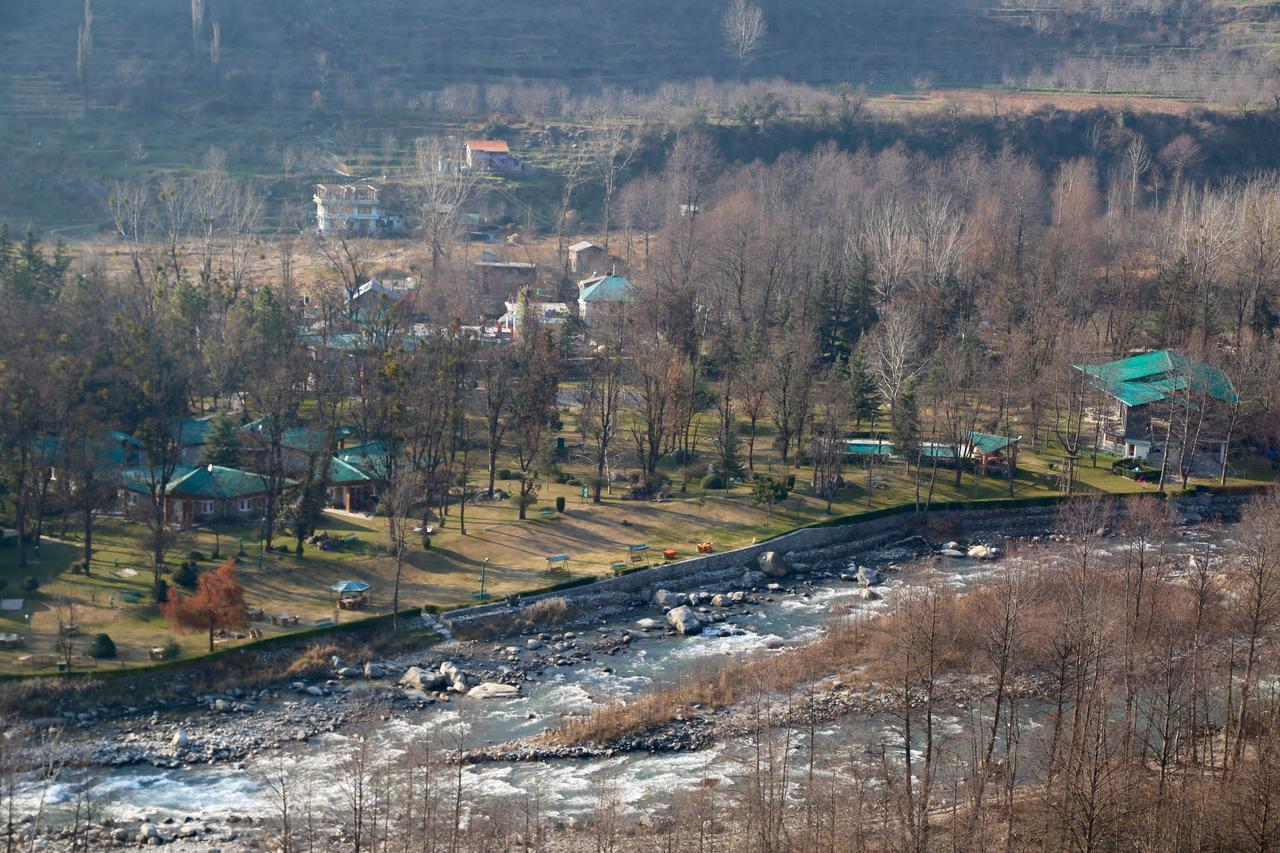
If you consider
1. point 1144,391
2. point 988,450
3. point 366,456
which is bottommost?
point 988,450

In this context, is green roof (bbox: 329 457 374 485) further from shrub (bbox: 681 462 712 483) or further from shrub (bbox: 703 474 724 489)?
shrub (bbox: 703 474 724 489)

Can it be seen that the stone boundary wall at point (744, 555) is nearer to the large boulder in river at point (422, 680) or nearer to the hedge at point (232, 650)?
the hedge at point (232, 650)

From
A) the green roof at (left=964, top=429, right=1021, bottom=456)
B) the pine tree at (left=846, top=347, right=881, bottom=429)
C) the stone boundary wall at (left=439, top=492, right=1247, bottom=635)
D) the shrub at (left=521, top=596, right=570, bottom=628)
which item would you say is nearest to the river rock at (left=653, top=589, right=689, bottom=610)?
the stone boundary wall at (left=439, top=492, right=1247, bottom=635)

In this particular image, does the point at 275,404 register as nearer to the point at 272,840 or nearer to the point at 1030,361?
the point at 272,840

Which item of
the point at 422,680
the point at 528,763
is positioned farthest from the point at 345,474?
the point at 528,763

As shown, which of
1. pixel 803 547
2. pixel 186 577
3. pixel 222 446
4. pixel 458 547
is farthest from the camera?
pixel 222 446

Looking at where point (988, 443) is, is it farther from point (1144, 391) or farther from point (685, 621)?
point (685, 621)

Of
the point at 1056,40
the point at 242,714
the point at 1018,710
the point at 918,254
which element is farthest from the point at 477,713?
the point at 1056,40
